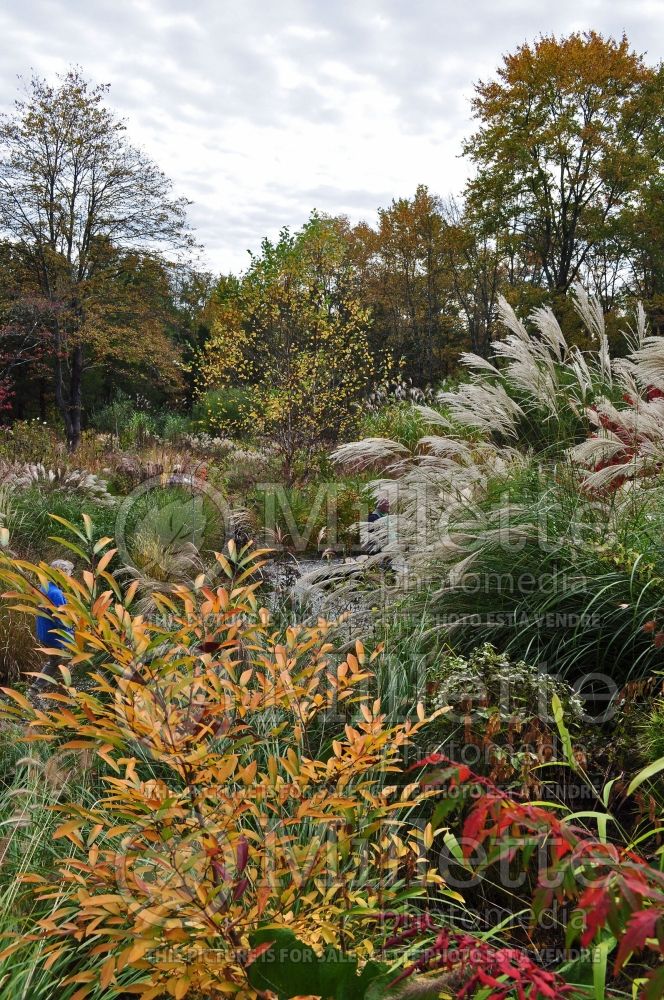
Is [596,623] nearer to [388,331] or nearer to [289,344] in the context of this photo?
[289,344]

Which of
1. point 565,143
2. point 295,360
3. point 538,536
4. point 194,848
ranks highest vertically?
point 565,143

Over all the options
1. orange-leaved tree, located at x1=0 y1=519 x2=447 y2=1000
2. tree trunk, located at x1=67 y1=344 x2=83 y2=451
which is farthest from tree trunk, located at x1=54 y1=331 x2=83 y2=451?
orange-leaved tree, located at x1=0 y1=519 x2=447 y2=1000

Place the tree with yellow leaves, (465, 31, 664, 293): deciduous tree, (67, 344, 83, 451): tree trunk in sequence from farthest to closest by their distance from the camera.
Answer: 1. (67, 344, 83, 451): tree trunk
2. (465, 31, 664, 293): deciduous tree
3. the tree with yellow leaves

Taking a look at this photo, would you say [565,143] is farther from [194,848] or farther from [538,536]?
[194,848]

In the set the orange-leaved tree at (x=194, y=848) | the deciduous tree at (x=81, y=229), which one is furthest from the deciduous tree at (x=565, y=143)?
the orange-leaved tree at (x=194, y=848)

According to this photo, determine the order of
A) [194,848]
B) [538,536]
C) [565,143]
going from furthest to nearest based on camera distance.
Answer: [565,143]
[538,536]
[194,848]

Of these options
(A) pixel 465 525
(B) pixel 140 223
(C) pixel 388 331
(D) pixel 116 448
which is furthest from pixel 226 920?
(C) pixel 388 331

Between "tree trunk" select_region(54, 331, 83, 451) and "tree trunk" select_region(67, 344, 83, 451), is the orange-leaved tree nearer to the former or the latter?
"tree trunk" select_region(54, 331, 83, 451)

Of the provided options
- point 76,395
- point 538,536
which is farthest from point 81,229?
point 538,536

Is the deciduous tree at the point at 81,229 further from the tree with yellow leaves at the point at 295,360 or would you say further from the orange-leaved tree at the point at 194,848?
the orange-leaved tree at the point at 194,848

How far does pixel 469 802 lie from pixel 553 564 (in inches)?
44.9

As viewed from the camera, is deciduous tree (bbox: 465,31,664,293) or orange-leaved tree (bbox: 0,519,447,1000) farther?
deciduous tree (bbox: 465,31,664,293)

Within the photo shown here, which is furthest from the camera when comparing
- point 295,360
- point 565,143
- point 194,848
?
point 565,143

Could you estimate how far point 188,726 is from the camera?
5.62 ft
